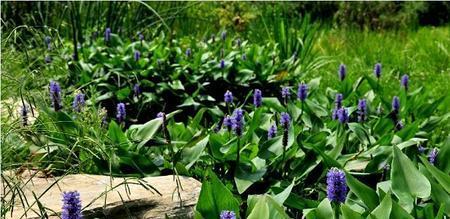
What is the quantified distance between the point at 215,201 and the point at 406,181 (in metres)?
0.59

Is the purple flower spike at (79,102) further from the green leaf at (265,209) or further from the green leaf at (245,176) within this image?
the green leaf at (265,209)

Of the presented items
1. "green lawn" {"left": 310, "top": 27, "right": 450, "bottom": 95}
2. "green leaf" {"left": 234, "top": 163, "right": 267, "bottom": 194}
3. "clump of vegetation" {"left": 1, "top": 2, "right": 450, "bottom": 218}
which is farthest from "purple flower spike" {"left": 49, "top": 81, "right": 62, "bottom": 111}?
"green lawn" {"left": 310, "top": 27, "right": 450, "bottom": 95}

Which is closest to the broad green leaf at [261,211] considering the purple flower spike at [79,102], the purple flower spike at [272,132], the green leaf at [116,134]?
the purple flower spike at [272,132]

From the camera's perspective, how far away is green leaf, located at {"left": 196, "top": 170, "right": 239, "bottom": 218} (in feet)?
6.82

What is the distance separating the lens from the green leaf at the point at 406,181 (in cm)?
218

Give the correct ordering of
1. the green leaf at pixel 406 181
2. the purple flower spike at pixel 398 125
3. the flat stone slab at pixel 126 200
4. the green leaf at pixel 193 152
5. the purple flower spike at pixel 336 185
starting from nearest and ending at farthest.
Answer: the purple flower spike at pixel 336 185 → the green leaf at pixel 406 181 → the flat stone slab at pixel 126 200 → the green leaf at pixel 193 152 → the purple flower spike at pixel 398 125

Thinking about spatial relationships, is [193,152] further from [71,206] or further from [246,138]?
[71,206]

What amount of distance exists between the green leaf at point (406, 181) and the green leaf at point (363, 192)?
7cm

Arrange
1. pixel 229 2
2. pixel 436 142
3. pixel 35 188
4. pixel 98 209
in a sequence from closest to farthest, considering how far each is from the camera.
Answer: pixel 98 209, pixel 35 188, pixel 436 142, pixel 229 2

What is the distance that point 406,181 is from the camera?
2.21 metres

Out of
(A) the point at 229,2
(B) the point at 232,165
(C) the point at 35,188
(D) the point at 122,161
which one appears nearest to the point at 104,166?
(D) the point at 122,161

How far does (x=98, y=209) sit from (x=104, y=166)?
445 mm

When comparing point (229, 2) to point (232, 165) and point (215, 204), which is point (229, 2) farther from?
point (215, 204)

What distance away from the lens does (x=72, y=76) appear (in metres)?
4.34
